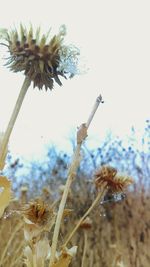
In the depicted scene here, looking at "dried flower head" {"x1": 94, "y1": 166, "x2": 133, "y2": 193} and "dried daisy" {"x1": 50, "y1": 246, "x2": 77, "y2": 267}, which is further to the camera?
"dried flower head" {"x1": 94, "y1": 166, "x2": 133, "y2": 193}

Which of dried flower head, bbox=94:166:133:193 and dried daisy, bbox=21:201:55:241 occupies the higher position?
dried flower head, bbox=94:166:133:193

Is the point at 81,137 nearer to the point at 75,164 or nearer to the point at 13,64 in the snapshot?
the point at 75,164

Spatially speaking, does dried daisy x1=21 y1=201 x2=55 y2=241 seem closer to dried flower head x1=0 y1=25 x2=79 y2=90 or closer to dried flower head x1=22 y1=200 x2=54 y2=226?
dried flower head x1=22 y1=200 x2=54 y2=226

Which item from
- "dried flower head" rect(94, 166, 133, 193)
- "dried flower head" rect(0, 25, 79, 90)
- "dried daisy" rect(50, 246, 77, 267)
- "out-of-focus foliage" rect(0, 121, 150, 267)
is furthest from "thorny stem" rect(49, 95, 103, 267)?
"out-of-focus foliage" rect(0, 121, 150, 267)

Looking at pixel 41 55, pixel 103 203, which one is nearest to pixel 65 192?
pixel 41 55

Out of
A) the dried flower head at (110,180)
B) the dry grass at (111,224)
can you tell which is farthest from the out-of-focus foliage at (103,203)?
the dried flower head at (110,180)

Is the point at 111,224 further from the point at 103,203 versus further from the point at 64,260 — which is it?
the point at 64,260
